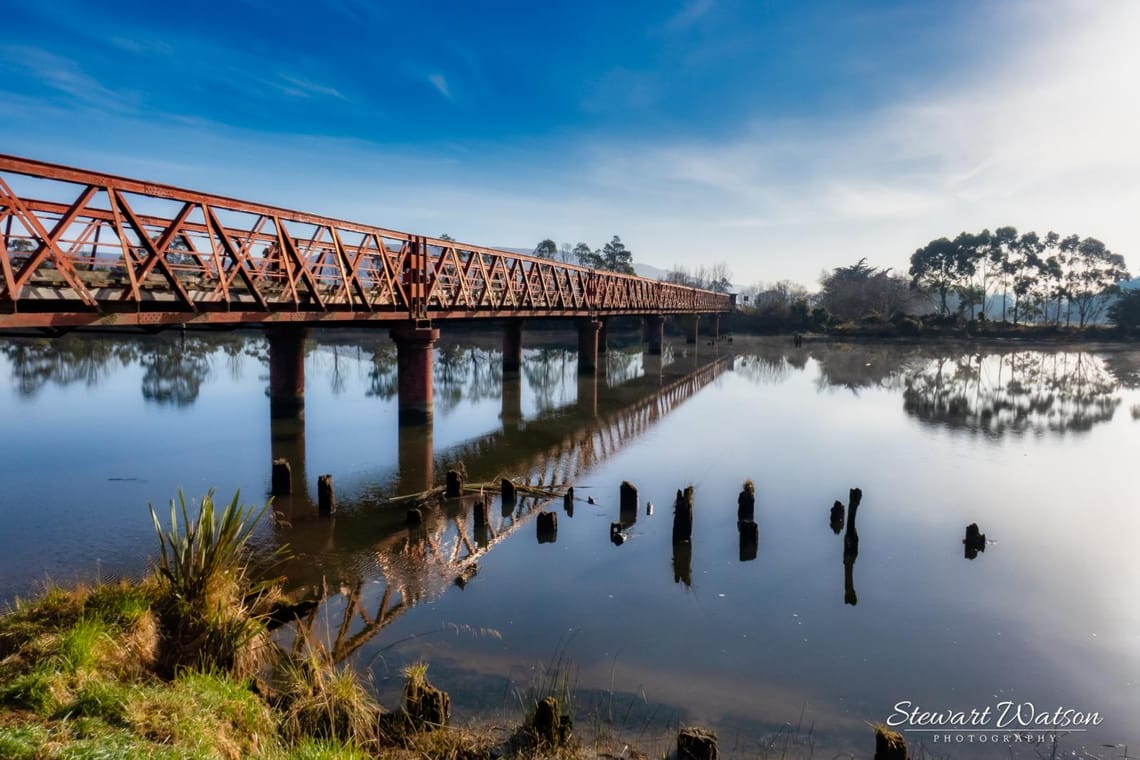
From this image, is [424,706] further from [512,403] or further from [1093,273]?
[1093,273]

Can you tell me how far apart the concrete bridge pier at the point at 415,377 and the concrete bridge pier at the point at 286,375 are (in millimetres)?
3673

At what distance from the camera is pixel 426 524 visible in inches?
482

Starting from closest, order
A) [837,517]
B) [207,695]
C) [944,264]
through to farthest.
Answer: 1. [207,695]
2. [837,517]
3. [944,264]

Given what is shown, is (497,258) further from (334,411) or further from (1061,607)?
(1061,607)

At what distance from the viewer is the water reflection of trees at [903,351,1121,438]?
24812mm

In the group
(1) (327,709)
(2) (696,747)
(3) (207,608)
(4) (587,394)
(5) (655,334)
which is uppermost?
(5) (655,334)

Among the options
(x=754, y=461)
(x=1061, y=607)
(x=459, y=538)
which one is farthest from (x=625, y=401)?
(x=1061, y=607)

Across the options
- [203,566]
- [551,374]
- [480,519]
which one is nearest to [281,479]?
[480,519]

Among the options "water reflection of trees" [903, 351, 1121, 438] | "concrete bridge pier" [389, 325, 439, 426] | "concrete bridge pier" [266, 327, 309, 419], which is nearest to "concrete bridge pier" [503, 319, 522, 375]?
"concrete bridge pier" [389, 325, 439, 426]

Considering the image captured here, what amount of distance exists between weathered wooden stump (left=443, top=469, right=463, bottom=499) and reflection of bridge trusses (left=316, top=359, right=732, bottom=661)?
217 millimetres

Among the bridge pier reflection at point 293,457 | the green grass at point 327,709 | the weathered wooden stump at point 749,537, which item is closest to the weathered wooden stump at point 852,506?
the weathered wooden stump at point 749,537

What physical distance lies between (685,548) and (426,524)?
490 centimetres

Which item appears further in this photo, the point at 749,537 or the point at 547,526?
the point at 547,526

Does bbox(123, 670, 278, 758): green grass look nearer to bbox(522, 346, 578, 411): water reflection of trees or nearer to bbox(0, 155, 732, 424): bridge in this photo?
bbox(0, 155, 732, 424): bridge
